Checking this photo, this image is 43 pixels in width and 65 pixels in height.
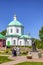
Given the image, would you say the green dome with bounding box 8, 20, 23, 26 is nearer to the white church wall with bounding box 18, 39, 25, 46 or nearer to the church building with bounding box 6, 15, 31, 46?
the church building with bounding box 6, 15, 31, 46

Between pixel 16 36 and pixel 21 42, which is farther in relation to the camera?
pixel 21 42

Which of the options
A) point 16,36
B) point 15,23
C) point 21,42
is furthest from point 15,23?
point 21,42

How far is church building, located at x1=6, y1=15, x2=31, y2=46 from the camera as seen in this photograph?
273ft

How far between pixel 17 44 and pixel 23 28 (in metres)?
7.22

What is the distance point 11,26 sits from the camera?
85.1 m

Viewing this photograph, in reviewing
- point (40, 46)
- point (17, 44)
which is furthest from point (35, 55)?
point (17, 44)

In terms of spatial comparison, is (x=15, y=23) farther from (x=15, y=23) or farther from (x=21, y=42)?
(x=21, y=42)

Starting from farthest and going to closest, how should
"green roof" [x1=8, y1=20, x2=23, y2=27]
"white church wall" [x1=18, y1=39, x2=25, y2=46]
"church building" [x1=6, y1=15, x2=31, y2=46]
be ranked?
"green roof" [x1=8, y1=20, x2=23, y2=27], "white church wall" [x1=18, y1=39, x2=25, y2=46], "church building" [x1=6, y1=15, x2=31, y2=46]

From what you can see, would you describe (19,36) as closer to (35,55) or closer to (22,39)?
(22,39)

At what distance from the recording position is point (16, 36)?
3285 inches

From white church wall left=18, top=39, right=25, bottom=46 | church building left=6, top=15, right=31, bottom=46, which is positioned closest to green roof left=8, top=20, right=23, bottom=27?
church building left=6, top=15, right=31, bottom=46

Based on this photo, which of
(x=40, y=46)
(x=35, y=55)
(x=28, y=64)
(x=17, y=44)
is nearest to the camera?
(x=28, y=64)

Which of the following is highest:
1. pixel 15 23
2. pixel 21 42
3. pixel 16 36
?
pixel 15 23

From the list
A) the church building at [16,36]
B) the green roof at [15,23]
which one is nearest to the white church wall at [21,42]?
the church building at [16,36]
